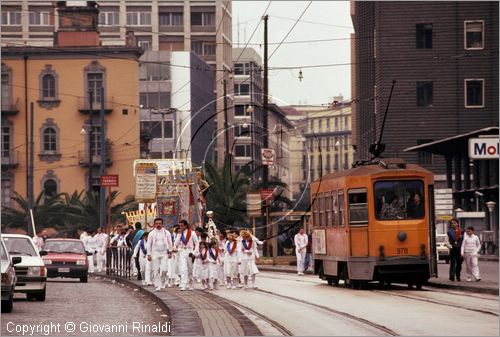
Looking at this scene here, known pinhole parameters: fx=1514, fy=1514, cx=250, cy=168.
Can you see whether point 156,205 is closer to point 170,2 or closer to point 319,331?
point 319,331

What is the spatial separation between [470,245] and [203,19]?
354 feet

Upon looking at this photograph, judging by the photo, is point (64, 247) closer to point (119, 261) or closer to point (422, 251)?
point (119, 261)

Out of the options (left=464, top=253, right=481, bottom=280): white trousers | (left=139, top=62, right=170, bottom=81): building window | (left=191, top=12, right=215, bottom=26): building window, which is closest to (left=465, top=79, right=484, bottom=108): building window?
(left=139, top=62, right=170, bottom=81): building window

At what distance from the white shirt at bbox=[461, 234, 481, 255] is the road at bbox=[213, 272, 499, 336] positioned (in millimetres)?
3496

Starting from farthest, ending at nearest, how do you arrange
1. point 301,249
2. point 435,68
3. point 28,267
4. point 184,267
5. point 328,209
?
point 435,68, point 301,249, point 328,209, point 184,267, point 28,267

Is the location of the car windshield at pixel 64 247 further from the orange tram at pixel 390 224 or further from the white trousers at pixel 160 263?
the orange tram at pixel 390 224

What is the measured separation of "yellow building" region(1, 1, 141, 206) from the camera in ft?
318

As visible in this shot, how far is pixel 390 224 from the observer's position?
3472 cm

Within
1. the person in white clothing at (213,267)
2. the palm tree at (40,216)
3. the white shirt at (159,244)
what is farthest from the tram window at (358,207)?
the palm tree at (40,216)

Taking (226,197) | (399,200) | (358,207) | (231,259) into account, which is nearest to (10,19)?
(226,197)

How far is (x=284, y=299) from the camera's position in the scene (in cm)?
2986

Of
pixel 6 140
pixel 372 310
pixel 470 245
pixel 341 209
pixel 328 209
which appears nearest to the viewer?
pixel 372 310

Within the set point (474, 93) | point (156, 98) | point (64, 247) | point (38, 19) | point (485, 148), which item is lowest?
point (64, 247)

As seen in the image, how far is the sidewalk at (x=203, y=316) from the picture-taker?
19406mm
